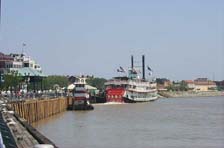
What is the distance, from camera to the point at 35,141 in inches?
863

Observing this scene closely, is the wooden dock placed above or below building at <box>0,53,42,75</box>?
below

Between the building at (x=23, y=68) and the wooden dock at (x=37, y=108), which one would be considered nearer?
the wooden dock at (x=37, y=108)

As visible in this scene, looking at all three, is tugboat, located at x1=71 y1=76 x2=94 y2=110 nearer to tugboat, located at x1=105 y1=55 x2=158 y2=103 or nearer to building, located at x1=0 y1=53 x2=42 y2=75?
building, located at x1=0 y1=53 x2=42 y2=75

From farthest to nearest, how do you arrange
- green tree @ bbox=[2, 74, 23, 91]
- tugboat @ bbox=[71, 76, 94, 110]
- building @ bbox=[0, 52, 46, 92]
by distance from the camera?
building @ bbox=[0, 52, 46, 92] → green tree @ bbox=[2, 74, 23, 91] → tugboat @ bbox=[71, 76, 94, 110]

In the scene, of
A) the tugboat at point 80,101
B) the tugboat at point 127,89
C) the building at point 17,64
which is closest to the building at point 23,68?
the building at point 17,64

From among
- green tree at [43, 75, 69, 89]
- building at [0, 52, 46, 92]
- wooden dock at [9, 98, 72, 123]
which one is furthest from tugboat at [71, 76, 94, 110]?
green tree at [43, 75, 69, 89]

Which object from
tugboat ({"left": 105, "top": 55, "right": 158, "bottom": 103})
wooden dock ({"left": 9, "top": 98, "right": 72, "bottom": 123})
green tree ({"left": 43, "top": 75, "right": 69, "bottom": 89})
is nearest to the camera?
wooden dock ({"left": 9, "top": 98, "right": 72, "bottom": 123})

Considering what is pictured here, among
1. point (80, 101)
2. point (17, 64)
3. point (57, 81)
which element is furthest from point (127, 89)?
point (57, 81)

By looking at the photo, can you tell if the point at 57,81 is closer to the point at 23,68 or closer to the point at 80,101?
the point at 23,68

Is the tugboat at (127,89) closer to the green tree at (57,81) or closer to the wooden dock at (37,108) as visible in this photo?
the wooden dock at (37,108)

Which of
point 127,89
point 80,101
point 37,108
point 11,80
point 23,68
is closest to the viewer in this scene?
point 37,108

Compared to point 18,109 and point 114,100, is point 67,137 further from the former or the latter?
point 114,100

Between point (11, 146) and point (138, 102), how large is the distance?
122579 millimetres

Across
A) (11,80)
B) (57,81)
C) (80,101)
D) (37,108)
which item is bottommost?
(37,108)
